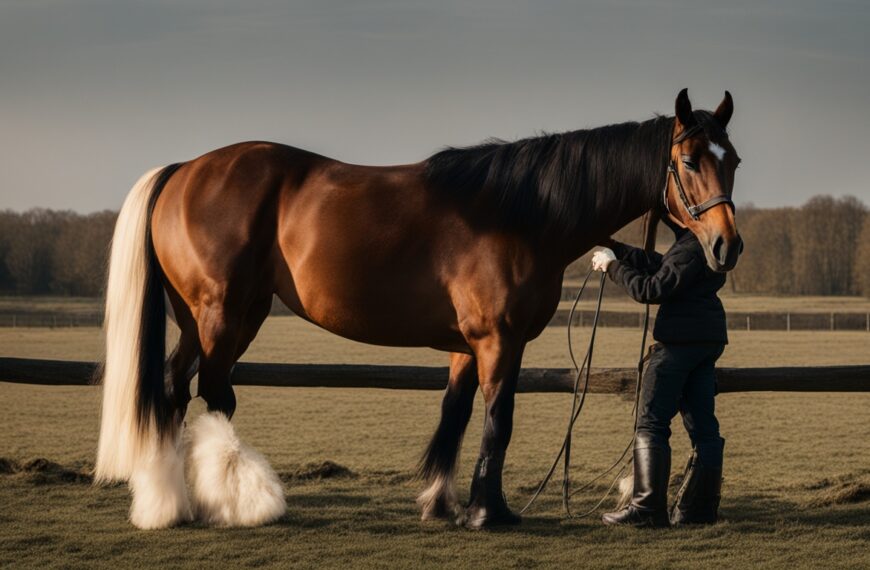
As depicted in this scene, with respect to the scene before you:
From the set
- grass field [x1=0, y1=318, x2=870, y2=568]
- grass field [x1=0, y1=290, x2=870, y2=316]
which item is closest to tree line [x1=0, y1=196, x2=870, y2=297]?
grass field [x1=0, y1=290, x2=870, y2=316]

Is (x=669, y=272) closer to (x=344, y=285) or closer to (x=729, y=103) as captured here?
(x=729, y=103)

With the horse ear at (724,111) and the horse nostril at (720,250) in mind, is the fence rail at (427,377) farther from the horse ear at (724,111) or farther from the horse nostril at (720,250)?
the horse ear at (724,111)

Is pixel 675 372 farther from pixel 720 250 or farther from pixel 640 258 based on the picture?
pixel 720 250

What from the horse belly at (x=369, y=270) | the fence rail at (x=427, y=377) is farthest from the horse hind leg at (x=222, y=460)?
the fence rail at (x=427, y=377)

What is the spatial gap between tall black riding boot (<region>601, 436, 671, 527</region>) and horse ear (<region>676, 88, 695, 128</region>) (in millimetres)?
1691

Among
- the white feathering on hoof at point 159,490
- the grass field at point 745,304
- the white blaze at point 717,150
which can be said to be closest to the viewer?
the white blaze at point 717,150

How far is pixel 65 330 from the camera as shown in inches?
1638

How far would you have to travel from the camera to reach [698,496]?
5074mm

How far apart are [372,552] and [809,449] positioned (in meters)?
7.52

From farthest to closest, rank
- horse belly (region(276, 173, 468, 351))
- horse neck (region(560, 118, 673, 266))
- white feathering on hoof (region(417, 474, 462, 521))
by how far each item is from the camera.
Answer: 1. white feathering on hoof (region(417, 474, 462, 521))
2. horse belly (region(276, 173, 468, 351))
3. horse neck (region(560, 118, 673, 266))

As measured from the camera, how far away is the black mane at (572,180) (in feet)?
15.5

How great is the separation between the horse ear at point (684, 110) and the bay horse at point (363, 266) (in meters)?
0.02

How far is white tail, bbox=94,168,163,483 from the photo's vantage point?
200 inches

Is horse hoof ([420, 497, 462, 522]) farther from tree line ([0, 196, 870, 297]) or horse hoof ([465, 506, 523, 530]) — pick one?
tree line ([0, 196, 870, 297])
